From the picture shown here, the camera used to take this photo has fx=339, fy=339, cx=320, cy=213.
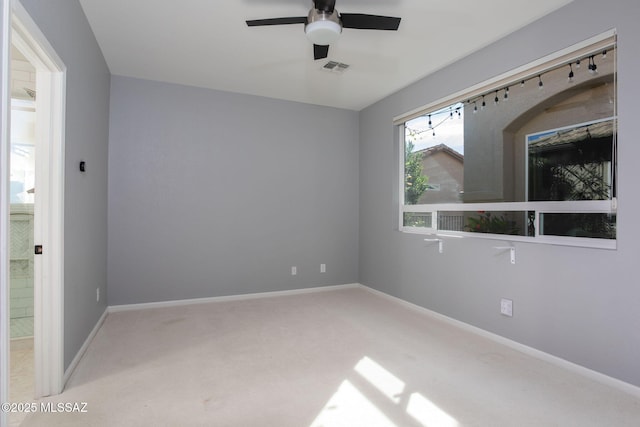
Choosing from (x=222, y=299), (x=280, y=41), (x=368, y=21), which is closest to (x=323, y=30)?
(x=368, y=21)

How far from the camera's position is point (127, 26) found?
9.20ft

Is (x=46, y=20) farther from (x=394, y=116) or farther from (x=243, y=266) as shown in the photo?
(x=394, y=116)

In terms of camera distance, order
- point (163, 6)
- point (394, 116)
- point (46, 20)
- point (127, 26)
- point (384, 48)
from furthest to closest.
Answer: point (394, 116)
point (384, 48)
point (127, 26)
point (163, 6)
point (46, 20)

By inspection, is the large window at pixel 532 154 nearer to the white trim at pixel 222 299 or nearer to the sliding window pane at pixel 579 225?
the sliding window pane at pixel 579 225

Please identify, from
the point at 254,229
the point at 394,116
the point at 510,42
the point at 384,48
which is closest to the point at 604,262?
the point at 510,42

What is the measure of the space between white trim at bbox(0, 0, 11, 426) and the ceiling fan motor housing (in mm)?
1534

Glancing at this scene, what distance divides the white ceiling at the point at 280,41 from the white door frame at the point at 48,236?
95cm

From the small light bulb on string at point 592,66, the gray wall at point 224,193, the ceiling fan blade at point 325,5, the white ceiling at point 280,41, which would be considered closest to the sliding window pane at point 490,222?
the small light bulb on string at point 592,66

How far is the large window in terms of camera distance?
7.65 ft

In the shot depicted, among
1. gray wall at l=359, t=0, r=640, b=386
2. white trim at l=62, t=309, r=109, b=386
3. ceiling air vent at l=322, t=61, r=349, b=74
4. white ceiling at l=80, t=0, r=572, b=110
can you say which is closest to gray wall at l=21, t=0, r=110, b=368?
white trim at l=62, t=309, r=109, b=386

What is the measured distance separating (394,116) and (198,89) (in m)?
2.44

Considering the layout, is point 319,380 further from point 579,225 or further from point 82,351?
point 579,225

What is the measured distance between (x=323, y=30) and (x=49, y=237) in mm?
2141

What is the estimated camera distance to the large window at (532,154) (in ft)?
7.65
